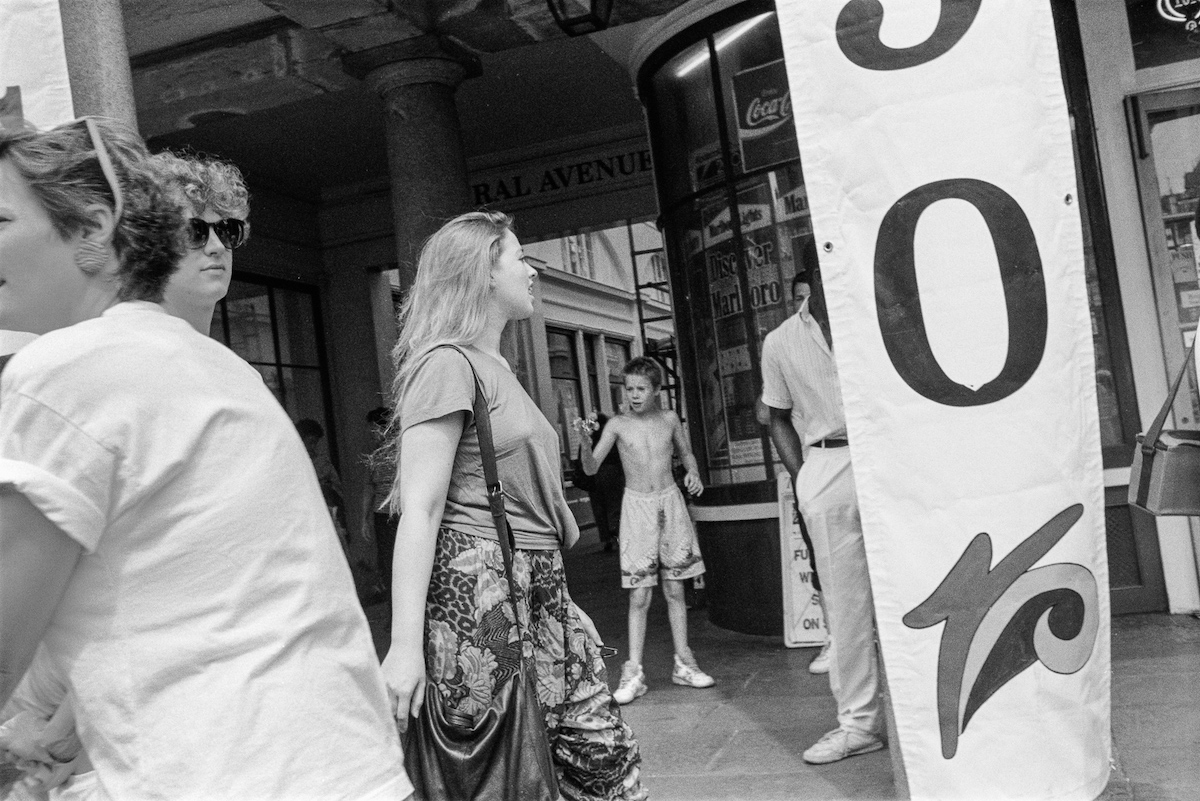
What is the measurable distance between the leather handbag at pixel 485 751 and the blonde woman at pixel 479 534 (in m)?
0.05

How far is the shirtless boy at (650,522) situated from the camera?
18.3 feet

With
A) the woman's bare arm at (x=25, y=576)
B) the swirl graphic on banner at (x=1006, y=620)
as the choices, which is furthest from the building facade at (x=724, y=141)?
the woman's bare arm at (x=25, y=576)

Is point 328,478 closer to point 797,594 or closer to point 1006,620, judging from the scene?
point 797,594

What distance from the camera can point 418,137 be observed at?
6.59 metres

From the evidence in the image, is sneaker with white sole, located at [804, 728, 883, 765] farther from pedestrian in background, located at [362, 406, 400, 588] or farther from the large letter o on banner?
pedestrian in background, located at [362, 406, 400, 588]

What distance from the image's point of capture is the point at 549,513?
8.38 feet

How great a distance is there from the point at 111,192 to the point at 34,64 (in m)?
2.08

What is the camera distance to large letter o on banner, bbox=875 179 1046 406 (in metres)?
2.60

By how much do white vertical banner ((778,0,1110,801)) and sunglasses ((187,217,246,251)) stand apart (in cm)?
142

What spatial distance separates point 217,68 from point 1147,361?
5.71 m

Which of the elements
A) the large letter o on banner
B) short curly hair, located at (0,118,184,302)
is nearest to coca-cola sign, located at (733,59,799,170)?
the large letter o on banner

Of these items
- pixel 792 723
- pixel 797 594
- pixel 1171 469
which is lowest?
pixel 792 723

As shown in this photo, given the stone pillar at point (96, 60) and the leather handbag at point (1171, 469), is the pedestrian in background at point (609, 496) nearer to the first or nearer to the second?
the stone pillar at point (96, 60)

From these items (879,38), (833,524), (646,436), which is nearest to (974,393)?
(879,38)
